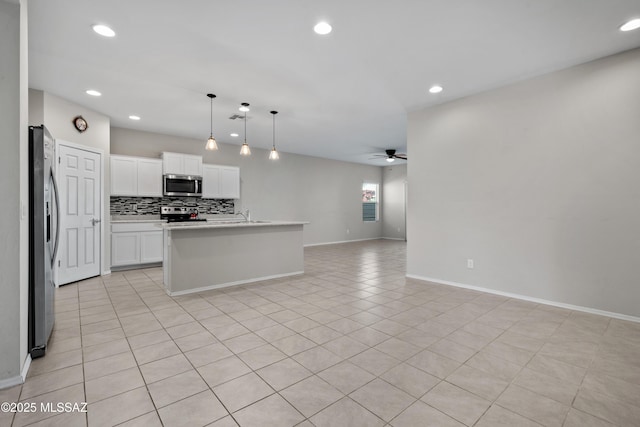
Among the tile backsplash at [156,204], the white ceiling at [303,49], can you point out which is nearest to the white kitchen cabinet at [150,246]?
the tile backsplash at [156,204]

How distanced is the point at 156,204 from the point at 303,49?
4788 mm

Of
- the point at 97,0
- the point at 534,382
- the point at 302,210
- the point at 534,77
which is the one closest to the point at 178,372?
the point at 534,382

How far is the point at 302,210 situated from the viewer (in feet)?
28.9

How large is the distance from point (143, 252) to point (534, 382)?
6031 millimetres

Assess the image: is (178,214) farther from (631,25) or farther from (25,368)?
(631,25)

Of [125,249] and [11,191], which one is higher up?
[11,191]

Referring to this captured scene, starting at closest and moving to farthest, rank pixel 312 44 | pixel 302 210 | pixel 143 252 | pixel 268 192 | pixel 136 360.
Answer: pixel 136 360, pixel 312 44, pixel 143 252, pixel 268 192, pixel 302 210

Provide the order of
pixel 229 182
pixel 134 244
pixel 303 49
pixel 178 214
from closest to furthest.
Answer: pixel 303 49, pixel 134 244, pixel 178 214, pixel 229 182

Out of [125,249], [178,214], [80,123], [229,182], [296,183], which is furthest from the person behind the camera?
[296,183]

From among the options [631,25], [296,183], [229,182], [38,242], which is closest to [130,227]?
[229,182]

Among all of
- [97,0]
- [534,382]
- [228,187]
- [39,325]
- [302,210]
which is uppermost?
[97,0]

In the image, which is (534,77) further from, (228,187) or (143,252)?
(143,252)

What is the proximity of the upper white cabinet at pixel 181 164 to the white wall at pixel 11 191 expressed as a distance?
4.11 meters

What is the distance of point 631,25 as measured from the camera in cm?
260
